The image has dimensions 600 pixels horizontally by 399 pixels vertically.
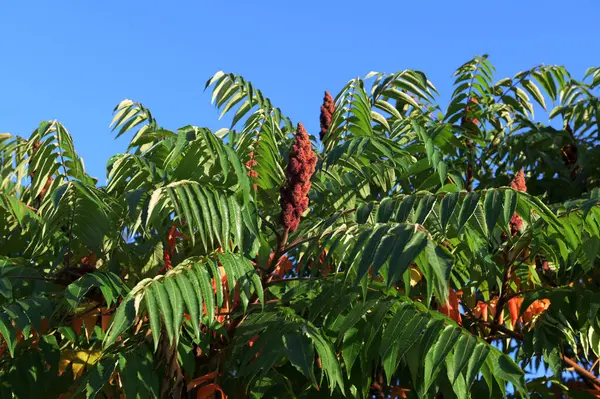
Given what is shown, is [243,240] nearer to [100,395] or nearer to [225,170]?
[225,170]

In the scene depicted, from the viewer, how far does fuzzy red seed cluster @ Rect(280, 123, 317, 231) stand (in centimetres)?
370

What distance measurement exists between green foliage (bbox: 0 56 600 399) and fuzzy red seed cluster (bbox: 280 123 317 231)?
88 millimetres

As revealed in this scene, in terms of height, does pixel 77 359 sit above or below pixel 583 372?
above

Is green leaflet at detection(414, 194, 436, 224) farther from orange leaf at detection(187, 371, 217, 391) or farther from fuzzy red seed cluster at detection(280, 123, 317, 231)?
orange leaf at detection(187, 371, 217, 391)

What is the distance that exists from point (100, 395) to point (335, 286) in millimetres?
1301

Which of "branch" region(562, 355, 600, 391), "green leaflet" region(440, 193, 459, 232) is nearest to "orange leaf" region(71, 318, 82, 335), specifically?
"green leaflet" region(440, 193, 459, 232)

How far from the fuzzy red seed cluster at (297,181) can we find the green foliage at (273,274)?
88mm

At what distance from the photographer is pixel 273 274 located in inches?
161

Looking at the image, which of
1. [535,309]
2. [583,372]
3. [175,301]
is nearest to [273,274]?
[175,301]

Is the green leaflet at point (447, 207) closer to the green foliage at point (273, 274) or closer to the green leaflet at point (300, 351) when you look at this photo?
the green foliage at point (273, 274)

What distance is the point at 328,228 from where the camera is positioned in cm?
352

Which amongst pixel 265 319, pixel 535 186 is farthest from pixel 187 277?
pixel 535 186

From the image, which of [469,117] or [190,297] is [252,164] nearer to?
[190,297]

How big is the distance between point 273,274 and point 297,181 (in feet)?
1.81
